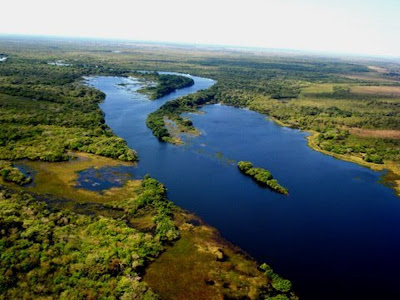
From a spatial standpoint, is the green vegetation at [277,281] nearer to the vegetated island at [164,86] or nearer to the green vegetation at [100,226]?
the green vegetation at [100,226]

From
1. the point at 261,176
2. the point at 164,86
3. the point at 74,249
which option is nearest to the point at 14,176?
the point at 74,249

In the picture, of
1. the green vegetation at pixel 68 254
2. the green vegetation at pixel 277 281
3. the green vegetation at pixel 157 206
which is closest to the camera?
the green vegetation at pixel 68 254

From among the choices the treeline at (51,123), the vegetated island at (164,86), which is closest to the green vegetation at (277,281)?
the treeline at (51,123)

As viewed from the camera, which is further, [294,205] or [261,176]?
[261,176]

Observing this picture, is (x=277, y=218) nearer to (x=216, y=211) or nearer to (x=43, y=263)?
(x=216, y=211)

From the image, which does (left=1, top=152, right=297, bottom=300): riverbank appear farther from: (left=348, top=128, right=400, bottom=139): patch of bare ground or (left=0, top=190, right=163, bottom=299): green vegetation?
(left=348, top=128, right=400, bottom=139): patch of bare ground

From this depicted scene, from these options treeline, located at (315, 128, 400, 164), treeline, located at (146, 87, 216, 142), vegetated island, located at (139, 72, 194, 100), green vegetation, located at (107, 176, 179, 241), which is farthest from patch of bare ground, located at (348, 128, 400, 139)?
vegetated island, located at (139, 72, 194, 100)

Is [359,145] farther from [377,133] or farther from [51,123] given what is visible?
[51,123]
